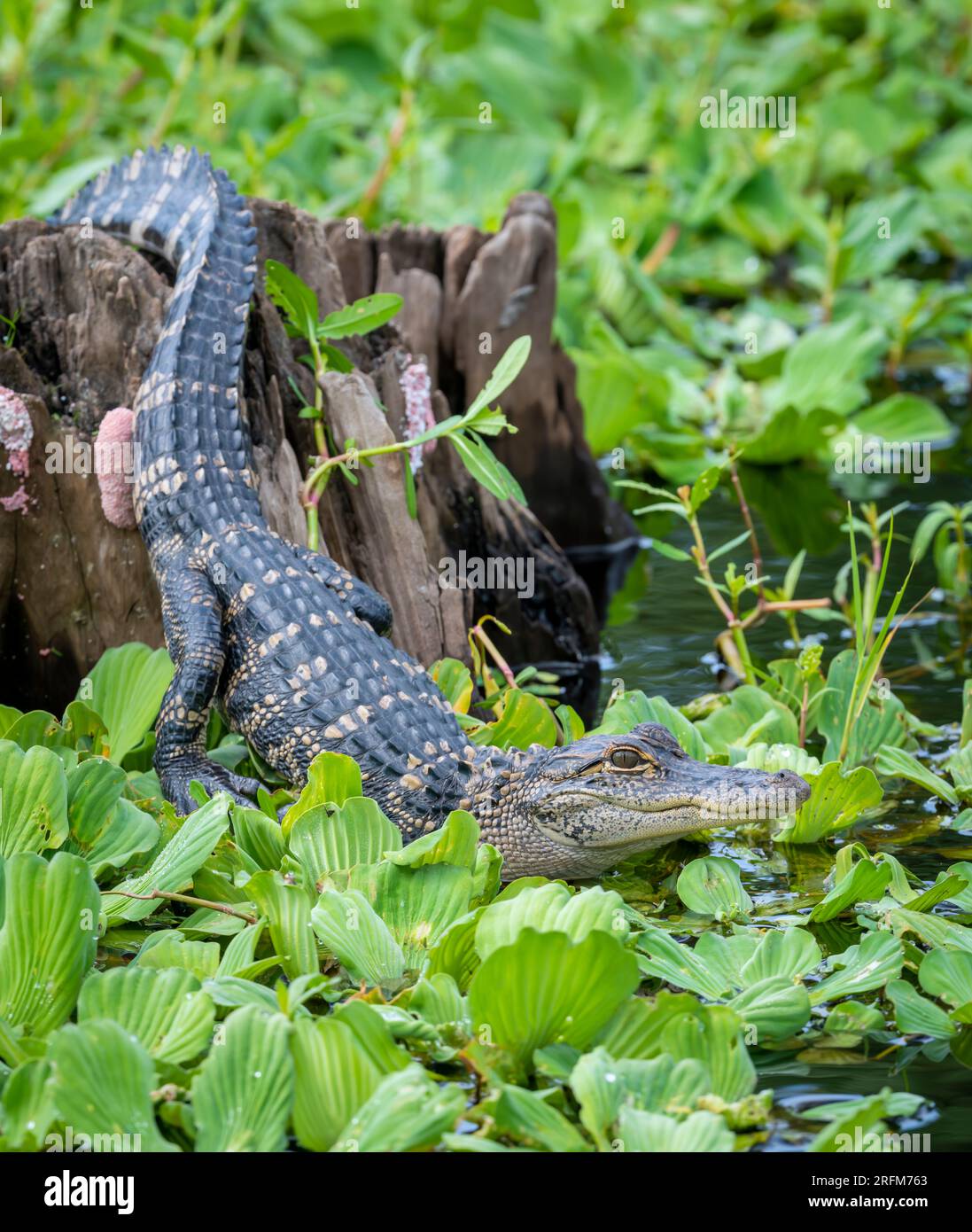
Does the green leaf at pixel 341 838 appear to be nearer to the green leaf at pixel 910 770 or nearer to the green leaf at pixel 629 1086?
the green leaf at pixel 629 1086

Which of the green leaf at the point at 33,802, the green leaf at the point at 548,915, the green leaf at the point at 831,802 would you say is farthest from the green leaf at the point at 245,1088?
the green leaf at the point at 831,802

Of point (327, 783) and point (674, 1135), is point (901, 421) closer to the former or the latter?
point (327, 783)

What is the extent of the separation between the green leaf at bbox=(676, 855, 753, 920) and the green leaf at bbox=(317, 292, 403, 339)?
6.61 feet

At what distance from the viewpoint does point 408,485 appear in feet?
16.6

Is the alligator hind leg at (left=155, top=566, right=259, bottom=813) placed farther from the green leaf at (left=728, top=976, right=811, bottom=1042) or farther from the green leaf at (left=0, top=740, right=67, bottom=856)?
the green leaf at (left=728, top=976, right=811, bottom=1042)

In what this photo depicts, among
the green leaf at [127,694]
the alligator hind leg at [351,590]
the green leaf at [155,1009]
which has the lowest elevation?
the green leaf at [155,1009]

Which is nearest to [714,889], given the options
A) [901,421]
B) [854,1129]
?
[854,1129]

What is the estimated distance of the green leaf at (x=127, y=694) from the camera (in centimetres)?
445

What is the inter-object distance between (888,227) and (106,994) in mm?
7056

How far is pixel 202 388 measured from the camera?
4.69 meters

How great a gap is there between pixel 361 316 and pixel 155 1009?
98.9 inches

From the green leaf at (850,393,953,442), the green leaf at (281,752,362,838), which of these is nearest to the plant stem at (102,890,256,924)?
the green leaf at (281,752,362,838)

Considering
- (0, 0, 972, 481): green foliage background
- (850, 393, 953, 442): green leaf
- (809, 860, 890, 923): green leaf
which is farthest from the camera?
(0, 0, 972, 481): green foliage background

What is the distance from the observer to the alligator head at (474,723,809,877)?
12.5ft
